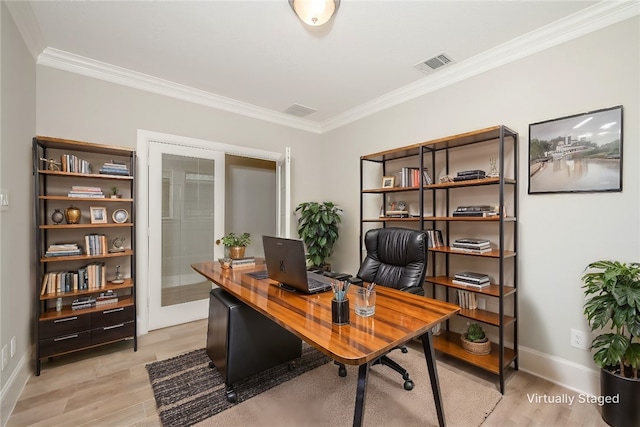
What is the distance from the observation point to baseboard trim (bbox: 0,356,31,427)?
5.58 feet

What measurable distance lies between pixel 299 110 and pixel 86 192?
2.55 m

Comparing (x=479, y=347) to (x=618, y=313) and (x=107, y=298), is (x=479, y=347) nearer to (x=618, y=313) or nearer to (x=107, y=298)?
(x=618, y=313)

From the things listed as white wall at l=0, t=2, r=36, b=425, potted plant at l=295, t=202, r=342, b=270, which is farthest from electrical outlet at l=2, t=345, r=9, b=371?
potted plant at l=295, t=202, r=342, b=270

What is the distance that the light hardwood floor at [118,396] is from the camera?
67.9 inches

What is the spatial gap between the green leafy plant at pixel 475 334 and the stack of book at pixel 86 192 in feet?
11.4

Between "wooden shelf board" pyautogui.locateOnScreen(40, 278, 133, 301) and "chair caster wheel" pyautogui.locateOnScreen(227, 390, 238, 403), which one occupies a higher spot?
"wooden shelf board" pyautogui.locateOnScreen(40, 278, 133, 301)

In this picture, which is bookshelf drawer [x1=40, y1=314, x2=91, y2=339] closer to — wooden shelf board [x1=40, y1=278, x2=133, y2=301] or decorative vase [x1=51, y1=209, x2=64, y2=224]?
wooden shelf board [x1=40, y1=278, x2=133, y2=301]

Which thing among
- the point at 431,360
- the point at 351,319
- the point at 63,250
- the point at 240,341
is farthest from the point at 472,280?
the point at 63,250

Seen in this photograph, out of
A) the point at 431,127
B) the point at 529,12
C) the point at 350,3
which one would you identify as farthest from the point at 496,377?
the point at 350,3

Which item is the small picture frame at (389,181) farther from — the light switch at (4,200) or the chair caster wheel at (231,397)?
the light switch at (4,200)

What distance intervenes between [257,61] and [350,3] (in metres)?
1.07

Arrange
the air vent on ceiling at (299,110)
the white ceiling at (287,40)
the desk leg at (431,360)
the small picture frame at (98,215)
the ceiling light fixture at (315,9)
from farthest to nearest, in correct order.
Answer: the air vent on ceiling at (299,110), the small picture frame at (98,215), the white ceiling at (287,40), the ceiling light fixture at (315,9), the desk leg at (431,360)

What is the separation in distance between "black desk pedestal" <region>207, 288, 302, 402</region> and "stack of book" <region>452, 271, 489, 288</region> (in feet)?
4.91

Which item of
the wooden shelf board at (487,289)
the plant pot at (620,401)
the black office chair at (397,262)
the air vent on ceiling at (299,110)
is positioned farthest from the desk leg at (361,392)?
the air vent on ceiling at (299,110)
